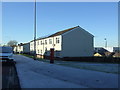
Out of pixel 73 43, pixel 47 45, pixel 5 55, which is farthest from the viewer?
pixel 47 45

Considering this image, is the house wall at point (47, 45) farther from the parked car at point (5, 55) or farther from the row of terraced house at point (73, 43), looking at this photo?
the parked car at point (5, 55)

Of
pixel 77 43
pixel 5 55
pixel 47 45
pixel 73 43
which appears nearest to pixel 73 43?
pixel 73 43

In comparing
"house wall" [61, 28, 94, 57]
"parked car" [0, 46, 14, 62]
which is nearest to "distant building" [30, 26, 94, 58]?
"house wall" [61, 28, 94, 57]

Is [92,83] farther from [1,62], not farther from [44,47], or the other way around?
[44,47]

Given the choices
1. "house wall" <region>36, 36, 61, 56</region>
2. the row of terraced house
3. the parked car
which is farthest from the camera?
"house wall" <region>36, 36, 61, 56</region>

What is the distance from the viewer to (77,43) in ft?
115

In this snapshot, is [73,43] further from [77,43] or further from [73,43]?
[77,43]

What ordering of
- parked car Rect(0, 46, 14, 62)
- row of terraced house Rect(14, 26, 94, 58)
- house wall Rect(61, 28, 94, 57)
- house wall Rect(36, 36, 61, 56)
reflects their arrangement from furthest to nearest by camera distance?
1. house wall Rect(36, 36, 61, 56)
2. house wall Rect(61, 28, 94, 57)
3. row of terraced house Rect(14, 26, 94, 58)
4. parked car Rect(0, 46, 14, 62)

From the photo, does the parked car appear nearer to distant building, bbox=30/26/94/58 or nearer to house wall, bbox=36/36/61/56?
distant building, bbox=30/26/94/58

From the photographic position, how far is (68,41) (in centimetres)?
3400

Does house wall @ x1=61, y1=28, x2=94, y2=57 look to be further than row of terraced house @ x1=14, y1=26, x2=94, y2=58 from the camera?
Yes

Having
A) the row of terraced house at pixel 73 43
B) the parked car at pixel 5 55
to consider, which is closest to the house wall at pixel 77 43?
the row of terraced house at pixel 73 43

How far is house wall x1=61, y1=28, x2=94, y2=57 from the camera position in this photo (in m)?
33.7

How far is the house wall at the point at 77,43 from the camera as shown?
33672 mm
